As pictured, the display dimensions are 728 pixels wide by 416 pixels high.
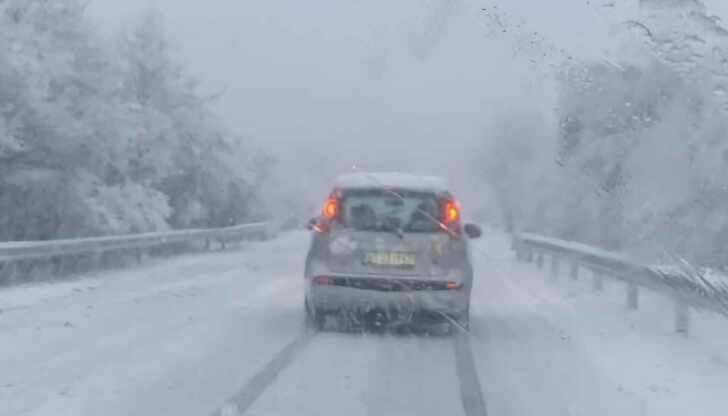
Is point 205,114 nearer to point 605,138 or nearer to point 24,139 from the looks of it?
point 24,139

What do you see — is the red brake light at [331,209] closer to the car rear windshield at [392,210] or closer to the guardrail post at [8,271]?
the car rear windshield at [392,210]

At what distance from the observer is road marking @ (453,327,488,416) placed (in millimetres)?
9266

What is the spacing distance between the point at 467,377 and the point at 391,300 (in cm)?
280

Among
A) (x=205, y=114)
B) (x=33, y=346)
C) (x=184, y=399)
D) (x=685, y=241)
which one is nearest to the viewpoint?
Result: (x=184, y=399)

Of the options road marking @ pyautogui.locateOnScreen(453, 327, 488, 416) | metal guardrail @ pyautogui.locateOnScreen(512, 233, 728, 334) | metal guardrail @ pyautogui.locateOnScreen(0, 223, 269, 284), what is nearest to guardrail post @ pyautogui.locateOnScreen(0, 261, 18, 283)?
metal guardrail @ pyautogui.locateOnScreen(0, 223, 269, 284)

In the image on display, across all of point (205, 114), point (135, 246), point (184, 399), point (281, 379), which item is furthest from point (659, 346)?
point (205, 114)

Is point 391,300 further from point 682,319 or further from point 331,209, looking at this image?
point 682,319

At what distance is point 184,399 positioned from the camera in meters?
9.27

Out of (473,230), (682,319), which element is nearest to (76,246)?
(473,230)

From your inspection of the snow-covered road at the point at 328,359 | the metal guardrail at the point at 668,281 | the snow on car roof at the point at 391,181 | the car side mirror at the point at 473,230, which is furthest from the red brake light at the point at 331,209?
the metal guardrail at the point at 668,281

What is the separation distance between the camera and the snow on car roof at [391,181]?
1403 centimetres

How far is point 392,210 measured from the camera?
1391 cm

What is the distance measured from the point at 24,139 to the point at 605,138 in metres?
17.0

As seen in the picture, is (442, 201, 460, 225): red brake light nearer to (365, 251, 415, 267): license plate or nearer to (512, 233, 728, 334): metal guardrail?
(365, 251, 415, 267): license plate
